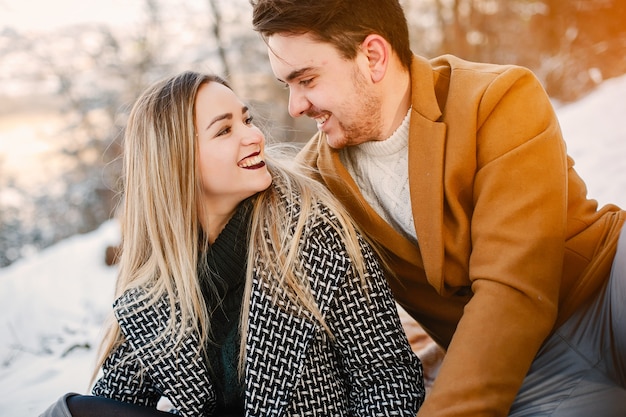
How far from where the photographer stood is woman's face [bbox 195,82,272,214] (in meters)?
2.11

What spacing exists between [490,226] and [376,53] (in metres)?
0.76

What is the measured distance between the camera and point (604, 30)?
9.55 meters

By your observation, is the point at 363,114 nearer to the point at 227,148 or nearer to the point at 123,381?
the point at 227,148

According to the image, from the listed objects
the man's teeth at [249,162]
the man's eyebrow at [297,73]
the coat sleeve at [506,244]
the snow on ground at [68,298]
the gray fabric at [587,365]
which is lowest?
the snow on ground at [68,298]

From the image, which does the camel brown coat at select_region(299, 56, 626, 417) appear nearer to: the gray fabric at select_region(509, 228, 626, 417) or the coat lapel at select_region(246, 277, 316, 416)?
the gray fabric at select_region(509, 228, 626, 417)

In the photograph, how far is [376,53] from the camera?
215 centimetres

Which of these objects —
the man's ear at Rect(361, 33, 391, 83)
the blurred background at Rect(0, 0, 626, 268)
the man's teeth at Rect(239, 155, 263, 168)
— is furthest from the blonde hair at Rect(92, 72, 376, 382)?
the blurred background at Rect(0, 0, 626, 268)

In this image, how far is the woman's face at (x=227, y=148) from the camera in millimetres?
2111

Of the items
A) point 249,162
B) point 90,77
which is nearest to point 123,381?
point 249,162

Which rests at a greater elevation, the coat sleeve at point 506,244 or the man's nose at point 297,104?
the man's nose at point 297,104

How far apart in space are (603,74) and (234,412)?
354 inches

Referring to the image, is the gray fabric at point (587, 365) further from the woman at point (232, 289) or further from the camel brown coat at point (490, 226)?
the woman at point (232, 289)

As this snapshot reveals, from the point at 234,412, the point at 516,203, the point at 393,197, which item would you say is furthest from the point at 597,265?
the point at 234,412

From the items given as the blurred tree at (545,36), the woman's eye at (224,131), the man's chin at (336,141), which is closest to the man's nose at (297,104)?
the man's chin at (336,141)
